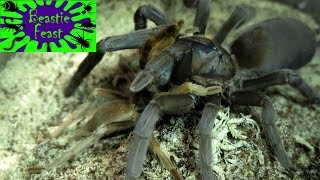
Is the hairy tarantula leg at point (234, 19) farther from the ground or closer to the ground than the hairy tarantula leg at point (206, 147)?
farther from the ground

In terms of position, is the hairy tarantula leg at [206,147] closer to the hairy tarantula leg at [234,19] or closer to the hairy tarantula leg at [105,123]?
the hairy tarantula leg at [105,123]

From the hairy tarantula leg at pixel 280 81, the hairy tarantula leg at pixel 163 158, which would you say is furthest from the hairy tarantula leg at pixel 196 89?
the hairy tarantula leg at pixel 280 81

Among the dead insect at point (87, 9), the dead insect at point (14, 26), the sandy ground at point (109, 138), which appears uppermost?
the dead insect at point (87, 9)

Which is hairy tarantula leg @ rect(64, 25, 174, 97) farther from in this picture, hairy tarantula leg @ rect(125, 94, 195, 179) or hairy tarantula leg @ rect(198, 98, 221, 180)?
hairy tarantula leg @ rect(198, 98, 221, 180)

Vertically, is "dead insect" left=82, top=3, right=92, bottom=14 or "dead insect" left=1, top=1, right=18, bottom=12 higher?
"dead insect" left=82, top=3, right=92, bottom=14

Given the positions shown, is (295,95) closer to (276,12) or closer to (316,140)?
(316,140)

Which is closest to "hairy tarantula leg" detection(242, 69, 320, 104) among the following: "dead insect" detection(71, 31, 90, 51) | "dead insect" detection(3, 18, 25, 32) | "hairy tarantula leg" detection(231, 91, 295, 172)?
"hairy tarantula leg" detection(231, 91, 295, 172)

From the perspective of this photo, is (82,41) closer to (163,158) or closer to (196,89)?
(196,89)

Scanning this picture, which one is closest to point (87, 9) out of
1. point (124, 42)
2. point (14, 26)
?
point (124, 42)
